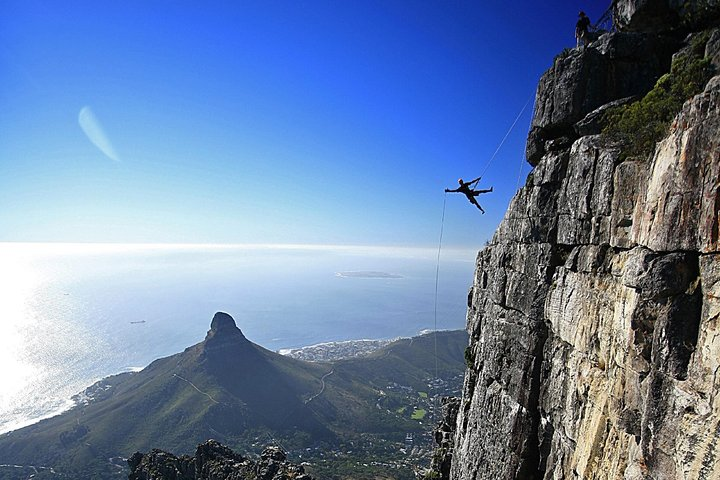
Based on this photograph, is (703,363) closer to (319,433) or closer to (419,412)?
(319,433)

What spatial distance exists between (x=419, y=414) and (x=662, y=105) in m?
122

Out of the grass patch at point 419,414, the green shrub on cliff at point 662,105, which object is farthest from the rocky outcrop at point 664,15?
the grass patch at point 419,414

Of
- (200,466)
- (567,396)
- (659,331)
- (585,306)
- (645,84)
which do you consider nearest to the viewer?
(659,331)

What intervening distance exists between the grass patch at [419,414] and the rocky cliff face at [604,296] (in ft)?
341

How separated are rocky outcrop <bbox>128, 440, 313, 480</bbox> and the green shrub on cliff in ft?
136

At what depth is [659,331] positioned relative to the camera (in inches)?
304

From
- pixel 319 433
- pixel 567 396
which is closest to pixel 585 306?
pixel 567 396

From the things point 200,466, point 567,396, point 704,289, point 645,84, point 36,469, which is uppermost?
point 645,84

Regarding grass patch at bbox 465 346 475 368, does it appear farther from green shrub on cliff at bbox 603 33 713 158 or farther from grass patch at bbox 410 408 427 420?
grass patch at bbox 410 408 427 420

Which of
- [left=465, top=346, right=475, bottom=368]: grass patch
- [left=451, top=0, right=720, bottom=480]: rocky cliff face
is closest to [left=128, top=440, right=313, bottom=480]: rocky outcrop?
[left=465, top=346, right=475, bottom=368]: grass patch

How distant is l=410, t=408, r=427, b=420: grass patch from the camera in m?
115

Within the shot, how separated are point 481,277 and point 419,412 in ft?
367

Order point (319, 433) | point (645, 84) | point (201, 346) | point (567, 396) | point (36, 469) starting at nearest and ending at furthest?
point (567, 396), point (645, 84), point (36, 469), point (319, 433), point (201, 346)

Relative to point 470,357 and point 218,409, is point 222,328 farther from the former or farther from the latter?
point 470,357
